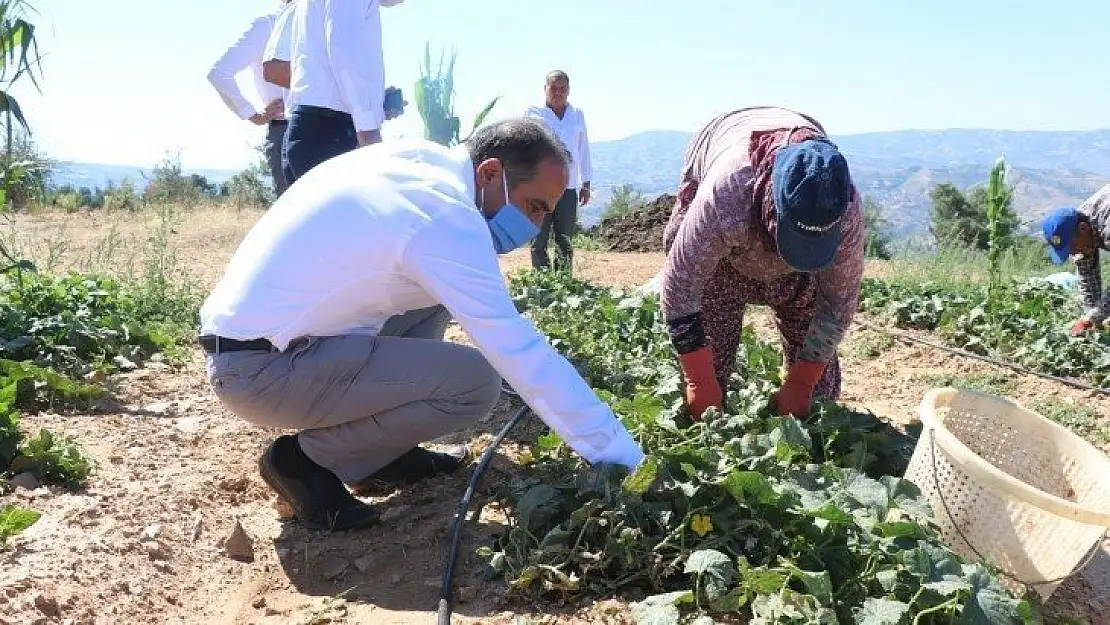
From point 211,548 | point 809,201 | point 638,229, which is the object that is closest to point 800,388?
point 809,201

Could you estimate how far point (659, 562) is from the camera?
2148 millimetres

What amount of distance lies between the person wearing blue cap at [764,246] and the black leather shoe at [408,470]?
0.86m

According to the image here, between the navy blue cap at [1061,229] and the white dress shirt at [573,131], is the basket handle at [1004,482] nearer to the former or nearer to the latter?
the navy blue cap at [1061,229]

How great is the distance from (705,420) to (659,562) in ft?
2.62

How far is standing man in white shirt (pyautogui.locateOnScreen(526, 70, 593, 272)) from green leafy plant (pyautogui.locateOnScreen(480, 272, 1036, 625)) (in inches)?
140

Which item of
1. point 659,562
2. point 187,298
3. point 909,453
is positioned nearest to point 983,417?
point 909,453

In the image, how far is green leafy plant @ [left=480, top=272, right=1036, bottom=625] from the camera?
1906 millimetres

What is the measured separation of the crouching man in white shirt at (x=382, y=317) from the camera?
2.12 m

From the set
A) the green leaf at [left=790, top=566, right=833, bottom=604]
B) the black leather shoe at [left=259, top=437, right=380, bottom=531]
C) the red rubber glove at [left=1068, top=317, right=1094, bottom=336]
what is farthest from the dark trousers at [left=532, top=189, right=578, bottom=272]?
the green leaf at [left=790, top=566, right=833, bottom=604]

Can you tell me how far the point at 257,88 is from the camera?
4645 millimetres

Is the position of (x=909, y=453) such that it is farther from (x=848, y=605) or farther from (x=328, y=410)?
(x=328, y=410)

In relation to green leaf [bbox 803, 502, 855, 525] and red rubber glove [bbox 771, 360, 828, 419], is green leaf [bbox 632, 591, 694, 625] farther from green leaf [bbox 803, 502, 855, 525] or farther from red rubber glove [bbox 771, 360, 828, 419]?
red rubber glove [bbox 771, 360, 828, 419]

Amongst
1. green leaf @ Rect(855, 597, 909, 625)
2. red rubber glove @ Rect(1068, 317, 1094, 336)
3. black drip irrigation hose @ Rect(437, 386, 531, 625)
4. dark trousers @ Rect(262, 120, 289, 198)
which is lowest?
red rubber glove @ Rect(1068, 317, 1094, 336)

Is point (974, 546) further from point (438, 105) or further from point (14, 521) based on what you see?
point (438, 105)
